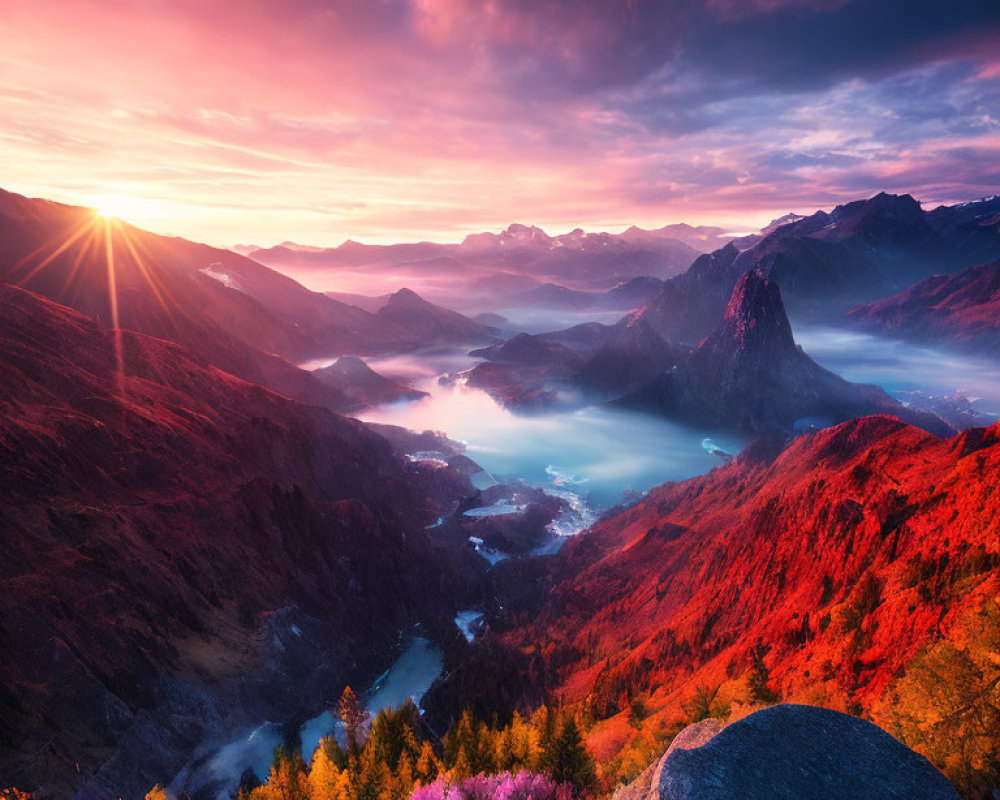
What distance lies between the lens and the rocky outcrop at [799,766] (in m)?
19.0

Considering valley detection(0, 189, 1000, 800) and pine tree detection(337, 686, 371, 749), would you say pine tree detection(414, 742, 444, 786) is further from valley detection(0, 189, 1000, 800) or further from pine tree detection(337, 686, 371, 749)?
pine tree detection(337, 686, 371, 749)

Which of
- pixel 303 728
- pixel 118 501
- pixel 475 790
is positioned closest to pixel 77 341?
pixel 118 501

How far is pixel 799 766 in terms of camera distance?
19781 mm

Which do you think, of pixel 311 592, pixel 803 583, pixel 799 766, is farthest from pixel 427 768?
pixel 311 592

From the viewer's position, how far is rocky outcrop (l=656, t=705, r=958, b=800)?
19.0 metres

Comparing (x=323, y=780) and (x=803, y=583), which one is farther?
(x=803, y=583)

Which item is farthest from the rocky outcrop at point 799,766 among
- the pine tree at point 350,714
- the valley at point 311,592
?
the pine tree at point 350,714

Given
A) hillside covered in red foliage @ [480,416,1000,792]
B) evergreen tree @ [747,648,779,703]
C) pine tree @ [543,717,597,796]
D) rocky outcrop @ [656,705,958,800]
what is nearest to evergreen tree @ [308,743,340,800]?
pine tree @ [543,717,597,796]

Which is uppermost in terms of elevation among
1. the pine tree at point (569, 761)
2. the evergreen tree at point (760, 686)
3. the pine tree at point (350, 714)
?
the evergreen tree at point (760, 686)

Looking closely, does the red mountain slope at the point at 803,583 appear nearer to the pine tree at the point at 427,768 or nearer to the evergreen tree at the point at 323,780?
Result: the pine tree at the point at 427,768

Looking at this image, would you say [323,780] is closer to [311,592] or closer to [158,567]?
[158,567]

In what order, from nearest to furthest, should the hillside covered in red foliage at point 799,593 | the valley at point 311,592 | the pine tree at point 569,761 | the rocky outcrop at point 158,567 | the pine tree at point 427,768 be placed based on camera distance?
the hillside covered in red foliage at point 799,593 < the pine tree at point 569,761 < the pine tree at point 427,768 < the valley at point 311,592 < the rocky outcrop at point 158,567

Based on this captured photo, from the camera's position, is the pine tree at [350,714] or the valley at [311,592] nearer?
the valley at [311,592]

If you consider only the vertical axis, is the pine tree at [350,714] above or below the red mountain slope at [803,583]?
below
